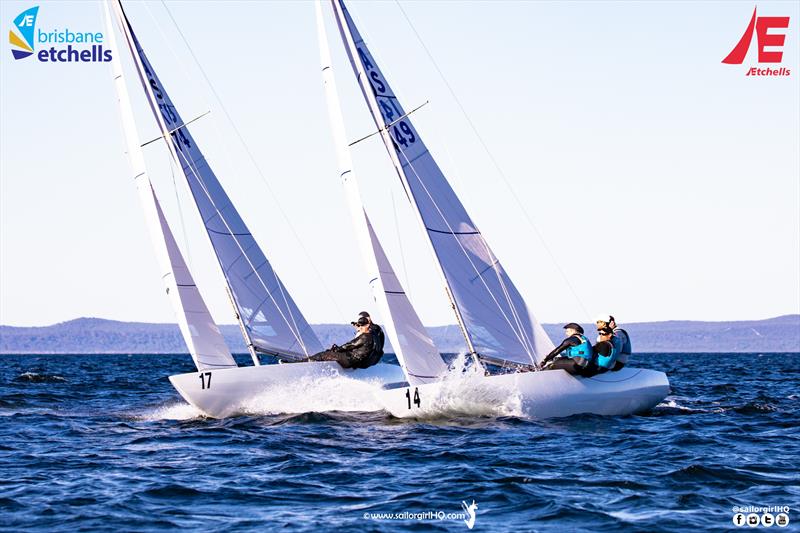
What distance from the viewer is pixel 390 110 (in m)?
20.5

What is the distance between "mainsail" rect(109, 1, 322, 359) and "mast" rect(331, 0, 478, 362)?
206 inches

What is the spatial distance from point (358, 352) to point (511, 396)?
14.4 ft

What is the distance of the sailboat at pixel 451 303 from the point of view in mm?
18266

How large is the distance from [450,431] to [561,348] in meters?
2.80

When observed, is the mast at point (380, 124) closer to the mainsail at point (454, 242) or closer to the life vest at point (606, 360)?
the mainsail at point (454, 242)

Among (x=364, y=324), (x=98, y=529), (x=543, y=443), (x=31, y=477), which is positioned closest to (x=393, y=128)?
(x=364, y=324)

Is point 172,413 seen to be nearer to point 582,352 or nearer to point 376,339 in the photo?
point 376,339

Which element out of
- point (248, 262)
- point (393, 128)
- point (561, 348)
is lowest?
point (561, 348)

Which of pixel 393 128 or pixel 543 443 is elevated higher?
pixel 393 128

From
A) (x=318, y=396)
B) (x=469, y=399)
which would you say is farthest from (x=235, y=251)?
(x=469, y=399)

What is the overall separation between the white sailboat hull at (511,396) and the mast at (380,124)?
1071 mm

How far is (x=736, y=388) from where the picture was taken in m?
30.7

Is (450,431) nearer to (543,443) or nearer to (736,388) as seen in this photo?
(543,443)

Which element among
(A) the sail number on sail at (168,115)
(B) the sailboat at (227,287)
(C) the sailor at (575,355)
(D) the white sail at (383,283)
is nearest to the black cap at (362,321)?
(B) the sailboat at (227,287)
